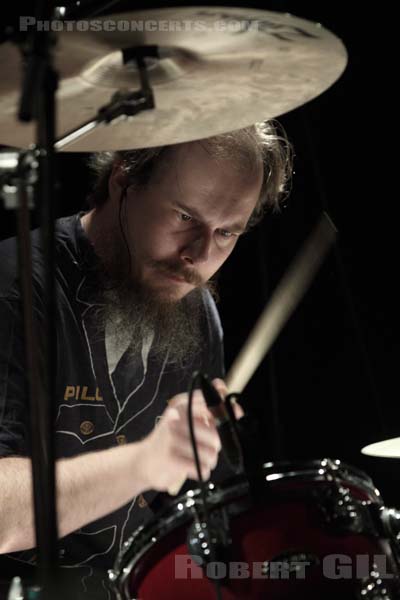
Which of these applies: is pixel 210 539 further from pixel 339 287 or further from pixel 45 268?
pixel 339 287

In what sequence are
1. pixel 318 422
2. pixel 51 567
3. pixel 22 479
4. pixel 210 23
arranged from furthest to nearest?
pixel 318 422
pixel 22 479
pixel 210 23
pixel 51 567

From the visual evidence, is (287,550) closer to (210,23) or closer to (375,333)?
(210,23)

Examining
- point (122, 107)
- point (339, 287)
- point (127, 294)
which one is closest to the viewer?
point (122, 107)

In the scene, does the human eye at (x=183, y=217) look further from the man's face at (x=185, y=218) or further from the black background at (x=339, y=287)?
the black background at (x=339, y=287)

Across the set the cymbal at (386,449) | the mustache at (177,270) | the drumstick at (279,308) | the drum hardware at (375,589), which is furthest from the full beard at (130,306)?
the drum hardware at (375,589)

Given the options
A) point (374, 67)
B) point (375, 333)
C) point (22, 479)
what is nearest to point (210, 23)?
point (22, 479)

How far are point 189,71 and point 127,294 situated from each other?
2.31ft

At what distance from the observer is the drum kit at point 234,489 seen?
1168mm

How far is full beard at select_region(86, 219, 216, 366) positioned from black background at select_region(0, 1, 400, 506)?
0.79m

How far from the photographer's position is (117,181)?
6.66 feet

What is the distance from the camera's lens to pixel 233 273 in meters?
2.83

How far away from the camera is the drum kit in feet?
3.83

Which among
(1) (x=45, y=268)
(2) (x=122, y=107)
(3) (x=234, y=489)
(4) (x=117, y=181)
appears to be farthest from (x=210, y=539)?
(4) (x=117, y=181)

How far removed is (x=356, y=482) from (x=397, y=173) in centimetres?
164
